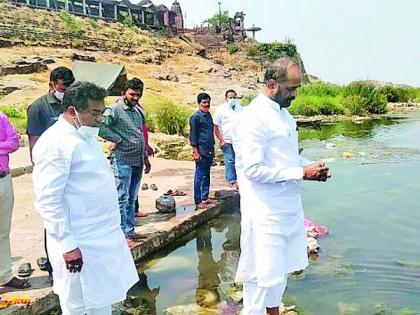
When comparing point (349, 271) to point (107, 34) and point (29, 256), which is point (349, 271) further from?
point (107, 34)

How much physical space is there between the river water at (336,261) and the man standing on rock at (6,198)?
1237mm

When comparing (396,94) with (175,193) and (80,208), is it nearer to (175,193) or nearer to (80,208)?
(175,193)

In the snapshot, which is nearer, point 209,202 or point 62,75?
point 62,75

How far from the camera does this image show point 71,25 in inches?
1559

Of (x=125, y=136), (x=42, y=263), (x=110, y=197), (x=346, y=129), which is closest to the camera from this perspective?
(x=110, y=197)

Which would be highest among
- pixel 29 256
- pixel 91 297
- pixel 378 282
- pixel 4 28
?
pixel 4 28

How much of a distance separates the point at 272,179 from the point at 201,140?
430cm

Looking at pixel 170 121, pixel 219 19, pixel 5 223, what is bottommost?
pixel 5 223

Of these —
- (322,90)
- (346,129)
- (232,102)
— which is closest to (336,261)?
(232,102)

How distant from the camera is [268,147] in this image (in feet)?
11.0

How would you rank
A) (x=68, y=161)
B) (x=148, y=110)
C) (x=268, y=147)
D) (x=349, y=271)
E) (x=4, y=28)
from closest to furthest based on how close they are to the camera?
(x=68, y=161) → (x=268, y=147) → (x=349, y=271) → (x=148, y=110) → (x=4, y=28)

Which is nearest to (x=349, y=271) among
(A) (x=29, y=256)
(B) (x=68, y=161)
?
(A) (x=29, y=256)

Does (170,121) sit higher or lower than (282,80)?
lower

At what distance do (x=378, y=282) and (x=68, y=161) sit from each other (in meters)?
3.92
